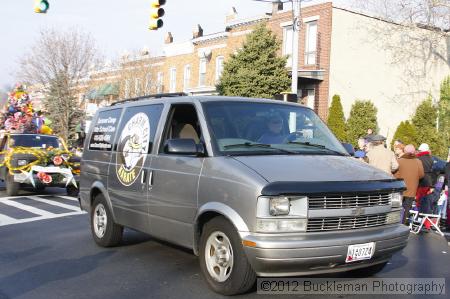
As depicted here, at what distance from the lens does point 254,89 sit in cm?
2283

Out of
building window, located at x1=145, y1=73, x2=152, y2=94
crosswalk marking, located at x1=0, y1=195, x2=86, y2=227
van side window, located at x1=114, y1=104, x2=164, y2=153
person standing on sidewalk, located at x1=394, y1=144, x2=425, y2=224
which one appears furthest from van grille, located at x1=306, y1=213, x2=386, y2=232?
building window, located at x1=145, y1=73, x2=152, y2=94

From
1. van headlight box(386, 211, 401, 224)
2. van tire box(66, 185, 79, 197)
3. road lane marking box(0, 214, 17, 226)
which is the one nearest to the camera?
van headlight box(386, 211, 401, 224)

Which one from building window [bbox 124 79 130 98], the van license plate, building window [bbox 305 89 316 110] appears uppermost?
building window [bbox 124 79 130 98]

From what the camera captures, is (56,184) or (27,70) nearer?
(56,184)

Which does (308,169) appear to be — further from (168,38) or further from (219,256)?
(168,38)

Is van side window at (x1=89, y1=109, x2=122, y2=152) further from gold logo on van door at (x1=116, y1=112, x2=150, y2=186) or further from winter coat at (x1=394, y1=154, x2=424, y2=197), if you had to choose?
winter coat at (x1=394, y1=154, x2=424, y2=197)

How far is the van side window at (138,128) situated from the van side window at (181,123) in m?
0.21

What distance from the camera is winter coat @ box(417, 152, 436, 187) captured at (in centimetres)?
1004

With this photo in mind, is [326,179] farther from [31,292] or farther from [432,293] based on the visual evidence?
[31,292]

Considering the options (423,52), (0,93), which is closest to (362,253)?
(423,52)

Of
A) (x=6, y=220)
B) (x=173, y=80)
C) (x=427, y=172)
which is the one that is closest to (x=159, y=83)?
(x=173, y=80)

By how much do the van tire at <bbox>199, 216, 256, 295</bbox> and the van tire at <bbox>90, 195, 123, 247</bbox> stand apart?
232cm

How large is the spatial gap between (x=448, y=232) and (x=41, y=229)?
7.80m

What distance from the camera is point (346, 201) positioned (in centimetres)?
463
